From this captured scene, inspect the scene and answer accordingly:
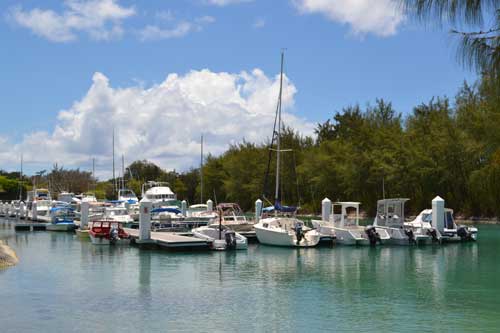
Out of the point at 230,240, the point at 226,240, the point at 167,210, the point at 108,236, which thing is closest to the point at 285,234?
the point at 230,240

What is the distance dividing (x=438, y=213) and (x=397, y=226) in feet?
9.58

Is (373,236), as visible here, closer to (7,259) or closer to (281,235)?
(281,235)

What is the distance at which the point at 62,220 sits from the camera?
5653 cm

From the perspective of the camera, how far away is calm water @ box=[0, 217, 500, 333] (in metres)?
18.0

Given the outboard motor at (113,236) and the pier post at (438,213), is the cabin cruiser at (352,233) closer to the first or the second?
the pier post at (438,213)

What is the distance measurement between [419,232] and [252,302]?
24.8 meters

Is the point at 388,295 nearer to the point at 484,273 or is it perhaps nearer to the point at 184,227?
the point at 484,273

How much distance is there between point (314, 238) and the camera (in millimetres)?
40156

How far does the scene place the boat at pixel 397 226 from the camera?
41794 mm

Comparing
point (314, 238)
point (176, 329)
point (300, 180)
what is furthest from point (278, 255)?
point (300, 180)

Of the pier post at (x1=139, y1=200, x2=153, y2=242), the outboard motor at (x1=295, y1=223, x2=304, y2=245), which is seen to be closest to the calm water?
the pier post at (x1=139, y1=200, x2=153, y2=242)

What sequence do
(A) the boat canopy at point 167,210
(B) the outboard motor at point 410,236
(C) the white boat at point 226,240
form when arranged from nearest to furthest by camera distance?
(C) the white boat at point 226,240, (B) the outboard motor at point 410,236, (A) the boat canopy at point 167,210

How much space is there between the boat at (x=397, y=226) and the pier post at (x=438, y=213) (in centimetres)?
133

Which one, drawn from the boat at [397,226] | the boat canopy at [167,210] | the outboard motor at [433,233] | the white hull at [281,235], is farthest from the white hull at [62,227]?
the outboard motor at [433,233]
